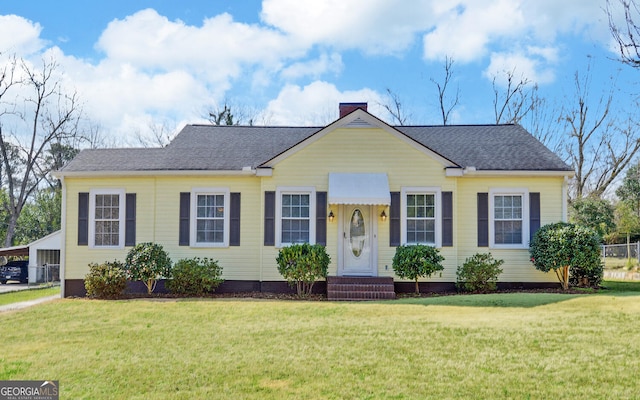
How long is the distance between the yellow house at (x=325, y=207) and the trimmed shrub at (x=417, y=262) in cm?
67

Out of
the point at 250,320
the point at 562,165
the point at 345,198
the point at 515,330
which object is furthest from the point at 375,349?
the point at 562,165

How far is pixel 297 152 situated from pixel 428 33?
1134 centimetres

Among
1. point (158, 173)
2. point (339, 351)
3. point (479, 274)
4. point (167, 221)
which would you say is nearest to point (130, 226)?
point (167, 221)

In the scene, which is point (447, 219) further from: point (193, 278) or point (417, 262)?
point (193, 278)

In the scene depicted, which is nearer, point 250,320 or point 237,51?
point 250,320

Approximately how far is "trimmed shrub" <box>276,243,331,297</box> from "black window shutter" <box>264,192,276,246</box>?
0.91 metres

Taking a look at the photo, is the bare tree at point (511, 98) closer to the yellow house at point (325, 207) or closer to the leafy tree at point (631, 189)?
the leafy tree at point (631, 189)

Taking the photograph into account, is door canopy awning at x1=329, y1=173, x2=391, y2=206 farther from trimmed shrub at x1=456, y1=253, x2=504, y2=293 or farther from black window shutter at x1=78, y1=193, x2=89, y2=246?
black window shutter at x1=78, y1=193, x2=89, y2=246

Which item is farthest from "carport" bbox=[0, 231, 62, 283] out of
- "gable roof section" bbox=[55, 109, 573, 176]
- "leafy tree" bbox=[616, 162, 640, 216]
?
"leafy tree" bbox=[616, 162, 640, 216]

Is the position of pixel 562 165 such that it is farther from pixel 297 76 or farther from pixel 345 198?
pixel 297 76

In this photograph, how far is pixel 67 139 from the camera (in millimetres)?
41406

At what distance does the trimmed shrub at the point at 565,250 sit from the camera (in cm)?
1516

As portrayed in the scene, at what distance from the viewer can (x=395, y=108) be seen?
38594 millimetres

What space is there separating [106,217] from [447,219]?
1051 centimetres
